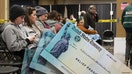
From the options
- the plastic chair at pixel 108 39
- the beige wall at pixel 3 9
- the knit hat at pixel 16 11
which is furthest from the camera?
the plastic chair at pixel 108 39

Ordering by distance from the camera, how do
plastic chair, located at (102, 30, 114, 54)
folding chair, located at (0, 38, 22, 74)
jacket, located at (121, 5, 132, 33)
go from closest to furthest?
folding chair, located at (0, 38, 22, 74)
jacket, located at (121, 5, 132, 33)
plastic chair, located at (102, 30, 114, 54)

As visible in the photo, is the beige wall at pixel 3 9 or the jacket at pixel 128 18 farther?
the beige wall at pixel 3 9

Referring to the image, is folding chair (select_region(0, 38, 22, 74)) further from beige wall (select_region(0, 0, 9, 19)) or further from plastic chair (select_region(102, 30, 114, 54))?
plastic chair (select_region(102, 30, 114, 54))

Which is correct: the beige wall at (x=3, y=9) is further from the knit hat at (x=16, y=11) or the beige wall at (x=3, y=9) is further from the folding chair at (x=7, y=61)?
the knit hat at (x=16, y=11)

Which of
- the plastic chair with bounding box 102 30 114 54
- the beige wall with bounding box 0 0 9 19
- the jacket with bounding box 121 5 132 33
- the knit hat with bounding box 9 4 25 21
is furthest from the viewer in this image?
the plastic chair with bounding box 102 30 114 54

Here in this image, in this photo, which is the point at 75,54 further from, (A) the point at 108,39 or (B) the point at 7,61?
(A) the point at 108,39

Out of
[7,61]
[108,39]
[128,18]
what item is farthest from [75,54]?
[108,39]

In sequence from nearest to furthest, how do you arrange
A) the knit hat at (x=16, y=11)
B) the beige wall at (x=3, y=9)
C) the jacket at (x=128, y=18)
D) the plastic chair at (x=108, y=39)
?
the knit hat at (x=16, y=11) < the jacket at (x=128, y=18) < the beige wall at (x=3, y=9) < the plastic chair at (x=108, y=39)

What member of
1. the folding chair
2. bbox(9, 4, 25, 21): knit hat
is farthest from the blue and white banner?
bbox(9, 4, 25, 21): knit hat

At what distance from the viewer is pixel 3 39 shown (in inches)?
137

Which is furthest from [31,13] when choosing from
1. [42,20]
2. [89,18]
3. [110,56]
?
[89,18]

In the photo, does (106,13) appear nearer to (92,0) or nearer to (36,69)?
(92,0)

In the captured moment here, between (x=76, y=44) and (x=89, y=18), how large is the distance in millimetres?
6022

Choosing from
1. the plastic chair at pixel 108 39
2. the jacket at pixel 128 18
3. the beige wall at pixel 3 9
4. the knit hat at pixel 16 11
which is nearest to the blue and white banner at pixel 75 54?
the knit hat at pixel 16 11
